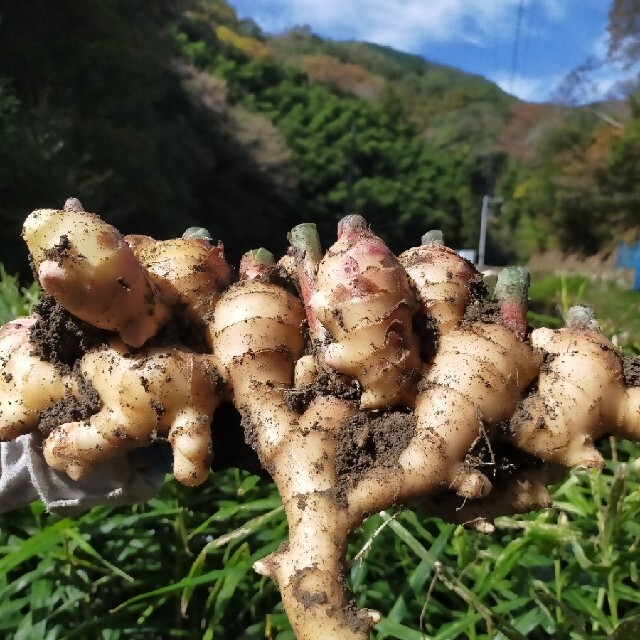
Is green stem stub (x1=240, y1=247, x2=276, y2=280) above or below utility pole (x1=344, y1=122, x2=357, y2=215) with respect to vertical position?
below

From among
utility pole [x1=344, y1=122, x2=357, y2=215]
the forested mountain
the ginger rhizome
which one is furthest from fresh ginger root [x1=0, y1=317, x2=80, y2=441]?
utility pole [x1=344, y1=122, x2=357, y2=215]

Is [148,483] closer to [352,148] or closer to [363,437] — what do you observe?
[363,437]

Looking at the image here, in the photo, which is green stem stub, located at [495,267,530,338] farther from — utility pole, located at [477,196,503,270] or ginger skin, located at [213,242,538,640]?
utility pole, located at [477,196,503,270]

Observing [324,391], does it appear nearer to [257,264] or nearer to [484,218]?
[257,264]

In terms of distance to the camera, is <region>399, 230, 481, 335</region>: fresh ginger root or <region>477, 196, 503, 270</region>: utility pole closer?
<region>399, 230, 481, 335</region>: fresh ginger root

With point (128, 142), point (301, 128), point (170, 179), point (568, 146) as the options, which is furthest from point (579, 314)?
point (301, 128)

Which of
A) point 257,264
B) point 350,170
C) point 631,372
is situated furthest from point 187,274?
point 350,170

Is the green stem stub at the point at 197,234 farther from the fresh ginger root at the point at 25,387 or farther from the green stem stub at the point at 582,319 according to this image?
the green stem stub at the point at 582,319
